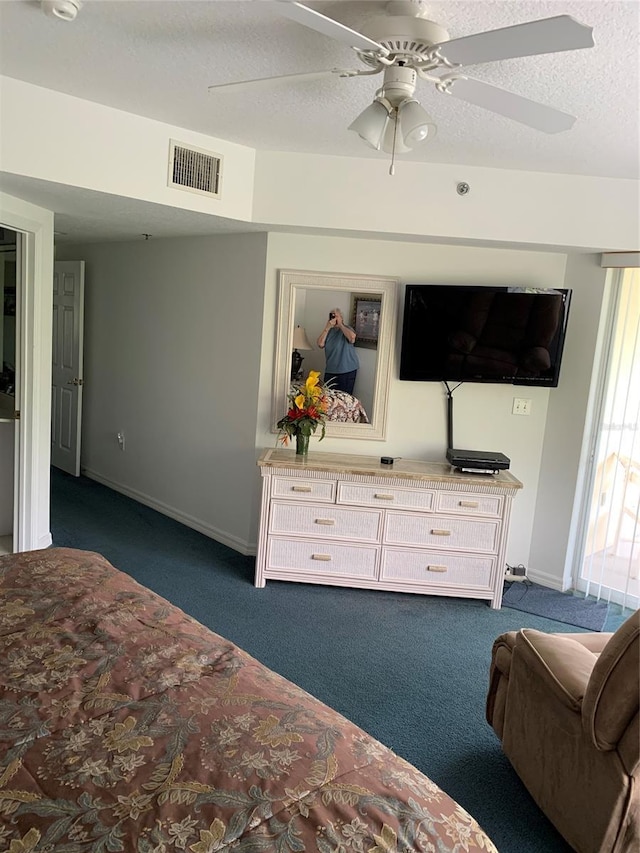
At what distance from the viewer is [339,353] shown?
412 cm

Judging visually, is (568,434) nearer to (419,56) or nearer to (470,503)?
(470,503)

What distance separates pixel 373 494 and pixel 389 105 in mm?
2197

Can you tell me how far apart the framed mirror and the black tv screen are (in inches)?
7.0

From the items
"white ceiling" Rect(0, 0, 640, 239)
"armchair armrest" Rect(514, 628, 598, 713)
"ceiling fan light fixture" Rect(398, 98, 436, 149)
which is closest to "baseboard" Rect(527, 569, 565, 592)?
"armchair armrest" Rect(514, 628, 598, 713)

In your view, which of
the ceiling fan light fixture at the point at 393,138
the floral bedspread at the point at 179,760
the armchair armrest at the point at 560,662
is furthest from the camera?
the ceiling fan light fixture at the point at 393,138

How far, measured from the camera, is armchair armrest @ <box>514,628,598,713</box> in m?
1.95

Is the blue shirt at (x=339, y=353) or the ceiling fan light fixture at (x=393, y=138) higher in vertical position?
the ceiling fan light fixture at (x=393, y=138)

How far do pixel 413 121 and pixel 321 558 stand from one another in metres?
2.53

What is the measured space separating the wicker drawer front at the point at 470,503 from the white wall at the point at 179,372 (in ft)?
4.36

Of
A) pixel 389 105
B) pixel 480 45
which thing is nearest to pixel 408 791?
pixel 480 45

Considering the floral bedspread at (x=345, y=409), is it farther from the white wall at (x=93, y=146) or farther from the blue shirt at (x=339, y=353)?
the white wall at (x=93, y=146)

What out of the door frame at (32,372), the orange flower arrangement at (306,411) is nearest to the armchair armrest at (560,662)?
the orange flower arrangement at (306,411)

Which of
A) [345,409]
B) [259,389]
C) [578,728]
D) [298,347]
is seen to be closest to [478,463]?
[345,409]

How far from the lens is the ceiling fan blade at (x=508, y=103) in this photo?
2.00m
